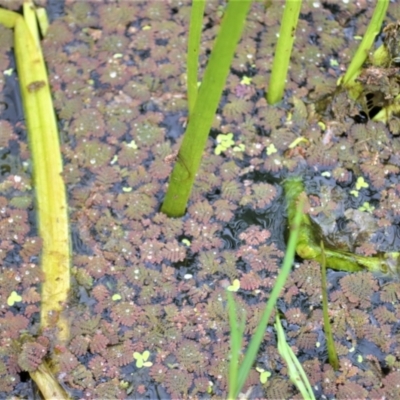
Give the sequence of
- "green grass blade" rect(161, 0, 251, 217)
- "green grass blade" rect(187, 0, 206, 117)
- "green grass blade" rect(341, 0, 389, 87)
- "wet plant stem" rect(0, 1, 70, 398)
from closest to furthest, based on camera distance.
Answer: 1. "green grass blade" rect(161, 0, 251, 217)
2. "green grass blade" rect(187, 0, 206, 117)
3. "wet plant stem" rect(0, 1, 70, 398)
4. "green grass blade" rect(341, 0, 389, 87)

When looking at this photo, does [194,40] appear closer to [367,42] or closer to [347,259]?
[367,42]

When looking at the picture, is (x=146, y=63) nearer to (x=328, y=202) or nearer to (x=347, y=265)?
(x=328, y=202)

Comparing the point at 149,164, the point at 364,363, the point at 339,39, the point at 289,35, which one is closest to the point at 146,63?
the point at 149,164

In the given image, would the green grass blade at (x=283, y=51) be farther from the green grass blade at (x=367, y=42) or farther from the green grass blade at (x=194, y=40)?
the green grass blade at (x=194, y=40)

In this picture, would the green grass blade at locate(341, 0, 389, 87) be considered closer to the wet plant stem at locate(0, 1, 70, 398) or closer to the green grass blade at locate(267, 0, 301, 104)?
the green grass blade at locate(267, 0, 301, 104)

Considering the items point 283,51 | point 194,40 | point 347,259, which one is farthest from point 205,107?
point 347,259

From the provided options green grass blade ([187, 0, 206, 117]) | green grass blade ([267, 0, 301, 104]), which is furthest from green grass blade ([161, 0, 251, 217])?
green grass blade ([267, 0, 301, 104])
